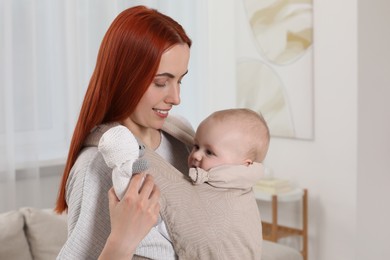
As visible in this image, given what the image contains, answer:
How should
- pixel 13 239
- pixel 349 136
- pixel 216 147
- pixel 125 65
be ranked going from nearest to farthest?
pixel 125 65 → pixel 216 147 → pixel 13 239 → pixel 349 136

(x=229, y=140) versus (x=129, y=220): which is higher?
(x=229, y=140)

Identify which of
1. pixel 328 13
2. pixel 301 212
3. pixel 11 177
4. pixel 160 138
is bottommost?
pixel 301 212

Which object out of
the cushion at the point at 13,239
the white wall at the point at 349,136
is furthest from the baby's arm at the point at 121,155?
the white wall at the point at 349,136

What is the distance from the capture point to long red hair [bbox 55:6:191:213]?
5.06ft

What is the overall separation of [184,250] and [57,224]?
5.53 ft

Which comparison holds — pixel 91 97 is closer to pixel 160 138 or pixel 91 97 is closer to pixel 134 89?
pixel 134 89

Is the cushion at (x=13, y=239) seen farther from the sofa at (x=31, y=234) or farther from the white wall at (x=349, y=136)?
the white wall at (x=349, y=136)

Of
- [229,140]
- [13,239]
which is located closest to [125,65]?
[229,140]

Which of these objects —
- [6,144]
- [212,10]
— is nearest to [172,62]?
[6,144]

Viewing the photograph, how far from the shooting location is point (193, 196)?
157 cm

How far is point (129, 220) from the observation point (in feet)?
4.50

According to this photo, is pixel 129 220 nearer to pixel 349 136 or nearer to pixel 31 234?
pixel 31 234

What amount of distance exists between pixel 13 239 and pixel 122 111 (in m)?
1.53

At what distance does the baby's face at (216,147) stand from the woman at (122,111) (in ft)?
0.58
